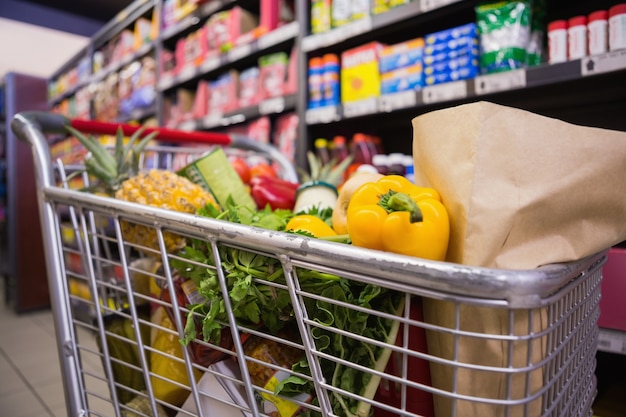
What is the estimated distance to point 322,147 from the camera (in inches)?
84.5

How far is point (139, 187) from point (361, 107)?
Result: 42.4 inches

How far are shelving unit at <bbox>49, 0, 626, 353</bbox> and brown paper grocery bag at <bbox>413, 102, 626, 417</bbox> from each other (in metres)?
0.69

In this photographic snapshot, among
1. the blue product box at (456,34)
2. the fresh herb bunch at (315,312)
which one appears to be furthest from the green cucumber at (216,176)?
the blue product box at (456,34)

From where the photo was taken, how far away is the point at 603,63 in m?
1.21

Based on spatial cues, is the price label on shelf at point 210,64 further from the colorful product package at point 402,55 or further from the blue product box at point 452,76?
the blue product box at point 452,76

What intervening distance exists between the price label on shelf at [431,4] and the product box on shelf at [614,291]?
103cm

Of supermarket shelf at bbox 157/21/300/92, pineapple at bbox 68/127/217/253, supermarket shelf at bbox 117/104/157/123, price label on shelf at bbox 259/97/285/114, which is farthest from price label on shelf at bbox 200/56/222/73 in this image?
pineapple at bbox 68/127/217/253

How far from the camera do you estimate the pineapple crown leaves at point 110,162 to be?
45.4 inches

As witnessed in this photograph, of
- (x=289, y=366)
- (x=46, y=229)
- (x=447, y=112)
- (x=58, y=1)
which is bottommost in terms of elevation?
(x=289, y=366)

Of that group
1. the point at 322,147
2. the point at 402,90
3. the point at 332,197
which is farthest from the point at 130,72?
the point at 332,197

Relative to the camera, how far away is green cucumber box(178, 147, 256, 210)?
1.25 metres

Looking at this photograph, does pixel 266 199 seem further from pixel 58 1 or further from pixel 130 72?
pixel 58 1

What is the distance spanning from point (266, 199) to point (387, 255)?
0.92m

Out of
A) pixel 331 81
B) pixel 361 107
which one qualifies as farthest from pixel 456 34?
pixel 331 81
